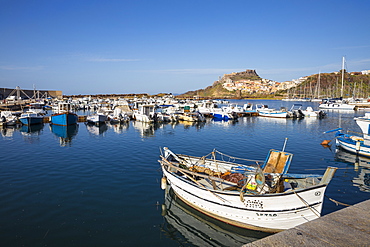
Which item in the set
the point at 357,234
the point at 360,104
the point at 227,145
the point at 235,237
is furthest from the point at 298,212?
the point at 360,104

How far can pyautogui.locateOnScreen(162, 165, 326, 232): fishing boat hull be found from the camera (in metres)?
9.19

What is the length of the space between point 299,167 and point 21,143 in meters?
29.2

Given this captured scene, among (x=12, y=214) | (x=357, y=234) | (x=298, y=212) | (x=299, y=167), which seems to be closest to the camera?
(x=357, y=234)

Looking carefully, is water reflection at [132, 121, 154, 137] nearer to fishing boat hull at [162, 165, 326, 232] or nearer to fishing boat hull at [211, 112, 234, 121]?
fishing boat hull at [211, 112, 234, 121]

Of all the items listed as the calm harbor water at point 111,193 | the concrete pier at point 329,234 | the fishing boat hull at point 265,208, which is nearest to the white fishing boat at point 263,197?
the fishing boat hull at point 265,208

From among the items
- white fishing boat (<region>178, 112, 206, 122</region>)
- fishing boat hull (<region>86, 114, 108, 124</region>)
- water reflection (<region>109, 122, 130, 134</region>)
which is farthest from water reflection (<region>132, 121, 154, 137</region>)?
white fishing boat (<region>178, 112, 206, 122</region>)

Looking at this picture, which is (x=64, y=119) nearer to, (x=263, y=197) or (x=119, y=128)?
(x=119, y=128)

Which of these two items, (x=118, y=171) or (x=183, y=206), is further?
(x=118, y=171)

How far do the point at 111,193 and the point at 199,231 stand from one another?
6.00 metres

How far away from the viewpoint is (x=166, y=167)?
547 inches

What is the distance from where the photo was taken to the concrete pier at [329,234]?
454 cm

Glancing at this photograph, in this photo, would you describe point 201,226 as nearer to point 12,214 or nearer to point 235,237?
point 235,237

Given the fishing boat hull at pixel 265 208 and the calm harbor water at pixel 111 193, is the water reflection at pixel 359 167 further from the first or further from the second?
the fishing boat hull at pixel 265 208

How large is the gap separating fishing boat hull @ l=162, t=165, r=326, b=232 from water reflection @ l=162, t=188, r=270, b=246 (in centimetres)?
31
